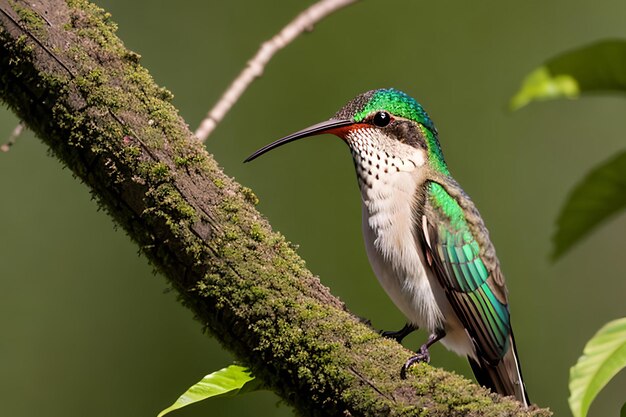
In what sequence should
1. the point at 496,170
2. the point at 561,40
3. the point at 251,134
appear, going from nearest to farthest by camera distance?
the point at 251,134, the point at 496,170, the point at 561,40

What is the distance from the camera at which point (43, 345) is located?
9.02 meters

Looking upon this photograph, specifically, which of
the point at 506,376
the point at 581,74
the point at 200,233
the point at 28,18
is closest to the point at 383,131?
the point at 506,376

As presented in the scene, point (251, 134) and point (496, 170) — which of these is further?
point (496, 170)

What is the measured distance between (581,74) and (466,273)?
271 centimetres

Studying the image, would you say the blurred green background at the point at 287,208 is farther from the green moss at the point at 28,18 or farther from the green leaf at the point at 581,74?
the green leaf at the point at 581,74

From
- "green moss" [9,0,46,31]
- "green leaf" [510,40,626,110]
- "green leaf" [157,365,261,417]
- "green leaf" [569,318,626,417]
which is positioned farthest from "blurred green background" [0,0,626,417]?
"green leaf" [510,40,626,110]

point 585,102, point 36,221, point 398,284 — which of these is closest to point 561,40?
point 585,102

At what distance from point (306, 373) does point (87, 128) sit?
39.8 inches

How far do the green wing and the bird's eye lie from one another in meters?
0.43

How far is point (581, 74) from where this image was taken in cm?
179

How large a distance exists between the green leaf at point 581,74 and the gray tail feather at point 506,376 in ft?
9.06

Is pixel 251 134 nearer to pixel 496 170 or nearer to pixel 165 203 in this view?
pixel 496 170

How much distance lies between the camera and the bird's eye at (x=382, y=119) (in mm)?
4703

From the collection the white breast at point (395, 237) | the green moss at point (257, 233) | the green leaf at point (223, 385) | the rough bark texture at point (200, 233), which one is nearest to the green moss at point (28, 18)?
the rough bark texture at point (200, 233)
